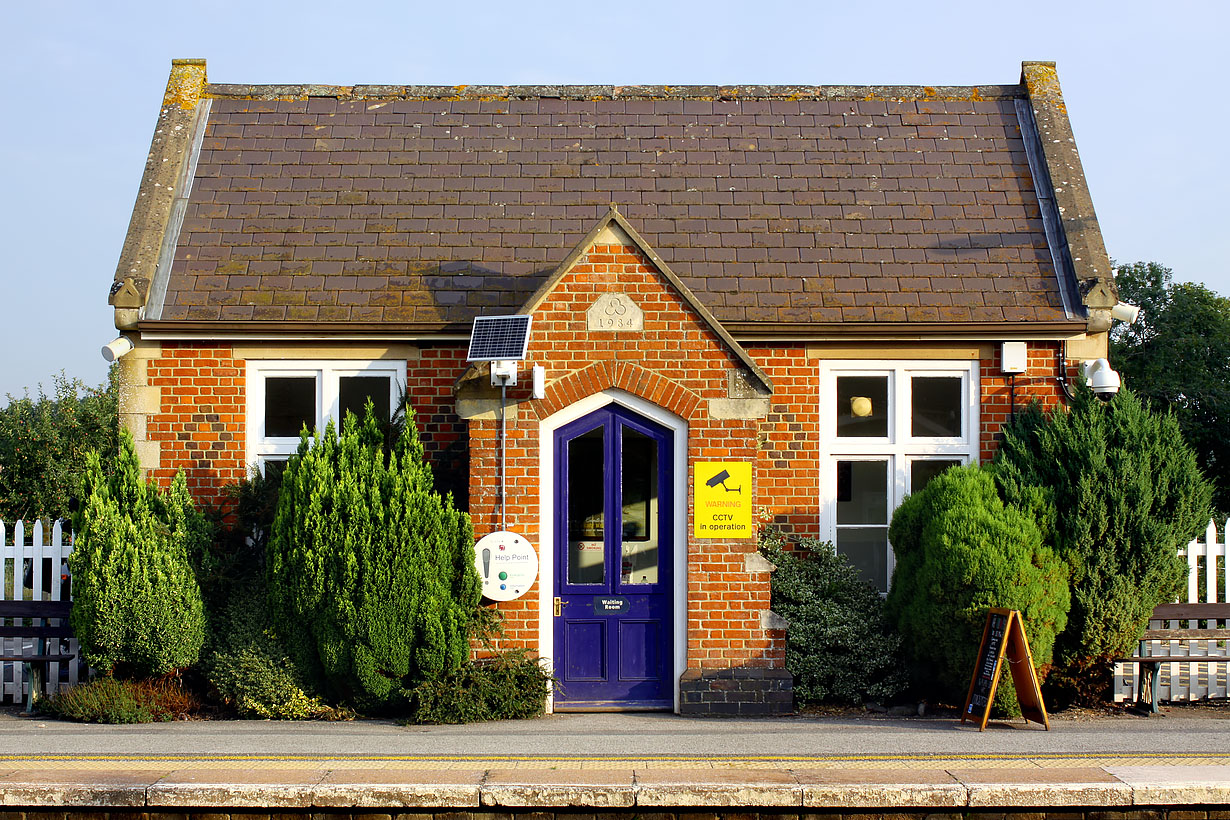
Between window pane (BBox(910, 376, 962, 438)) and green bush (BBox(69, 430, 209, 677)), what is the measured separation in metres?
6.68

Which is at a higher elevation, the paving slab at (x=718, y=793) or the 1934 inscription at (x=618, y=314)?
the 1934 inscription at (x=618, y=314)

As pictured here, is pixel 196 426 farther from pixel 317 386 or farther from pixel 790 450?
pixel 790 450

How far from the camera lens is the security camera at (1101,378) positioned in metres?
9.86

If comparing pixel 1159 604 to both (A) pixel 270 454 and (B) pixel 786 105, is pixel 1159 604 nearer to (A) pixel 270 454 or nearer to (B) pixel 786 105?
(B) pixel 786 105

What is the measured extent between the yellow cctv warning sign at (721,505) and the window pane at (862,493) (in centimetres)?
158

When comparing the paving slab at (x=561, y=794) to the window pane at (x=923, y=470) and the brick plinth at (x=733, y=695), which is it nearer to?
the brick plinth at (x=733, y=695)

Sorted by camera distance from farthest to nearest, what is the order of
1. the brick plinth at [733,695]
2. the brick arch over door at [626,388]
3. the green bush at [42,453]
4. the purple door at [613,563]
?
the green bush at [42,453] → the purple door at [613,563] → the brick arch over door at [626,388] → the brick plinth at [733,695]

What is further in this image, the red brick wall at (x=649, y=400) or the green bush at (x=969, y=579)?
the red brick wall at (x=649, y=400)

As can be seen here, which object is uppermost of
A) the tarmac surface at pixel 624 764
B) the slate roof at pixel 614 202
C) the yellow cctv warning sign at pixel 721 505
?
the slate roof at pixel 614 202

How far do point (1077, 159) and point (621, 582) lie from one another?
266 inches

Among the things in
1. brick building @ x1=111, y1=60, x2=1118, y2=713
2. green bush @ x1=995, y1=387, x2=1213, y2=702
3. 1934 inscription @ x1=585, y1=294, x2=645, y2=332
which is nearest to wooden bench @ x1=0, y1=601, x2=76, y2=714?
brick building @ x1=111, y1=60, x2=1118, y2=713

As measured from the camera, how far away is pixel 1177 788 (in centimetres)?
654

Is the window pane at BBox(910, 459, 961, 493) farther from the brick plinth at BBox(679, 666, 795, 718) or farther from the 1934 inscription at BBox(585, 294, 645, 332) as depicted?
the 1934 inscription at BBox(585, 294, 645, 332)

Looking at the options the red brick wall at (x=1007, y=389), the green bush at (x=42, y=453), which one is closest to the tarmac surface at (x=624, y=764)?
the red brick wall at (x=1007, y=389)
